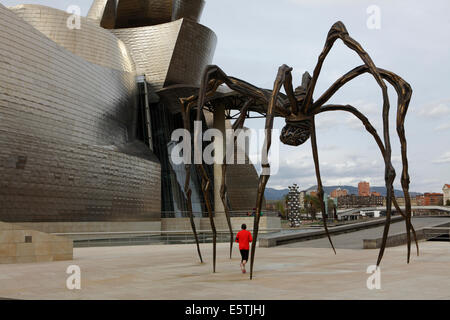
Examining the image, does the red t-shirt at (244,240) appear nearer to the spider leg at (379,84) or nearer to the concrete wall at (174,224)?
the spider leg at (379,84)

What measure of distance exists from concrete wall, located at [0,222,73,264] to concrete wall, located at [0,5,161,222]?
11.5 metres

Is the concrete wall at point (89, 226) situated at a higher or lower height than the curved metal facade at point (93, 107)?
lower

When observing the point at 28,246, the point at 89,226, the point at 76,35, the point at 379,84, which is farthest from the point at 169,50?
the point at 379,84

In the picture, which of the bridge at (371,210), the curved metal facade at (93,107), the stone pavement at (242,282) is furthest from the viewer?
the bridge at (371,210)

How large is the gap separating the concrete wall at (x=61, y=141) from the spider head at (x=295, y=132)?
1902 cm

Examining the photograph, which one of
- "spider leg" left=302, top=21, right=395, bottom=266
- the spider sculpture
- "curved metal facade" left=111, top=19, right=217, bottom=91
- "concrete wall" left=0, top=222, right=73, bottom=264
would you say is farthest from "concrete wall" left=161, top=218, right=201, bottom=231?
"spider leg" left=302, top=21, right=395, bottom=266

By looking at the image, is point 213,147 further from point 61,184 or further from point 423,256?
point 423,256

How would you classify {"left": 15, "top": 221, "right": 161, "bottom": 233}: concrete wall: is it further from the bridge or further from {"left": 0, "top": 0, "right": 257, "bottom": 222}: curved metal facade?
the bridge

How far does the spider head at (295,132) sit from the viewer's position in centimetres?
872

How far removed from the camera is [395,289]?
20.9ft

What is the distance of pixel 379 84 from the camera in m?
6.72

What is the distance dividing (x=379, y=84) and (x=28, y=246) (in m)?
11.0

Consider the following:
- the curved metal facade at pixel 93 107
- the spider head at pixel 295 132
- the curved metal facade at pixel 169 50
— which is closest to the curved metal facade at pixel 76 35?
the curved metal facade at pixel 93 107

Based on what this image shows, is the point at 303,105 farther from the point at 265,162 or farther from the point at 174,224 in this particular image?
the point at 174,224
